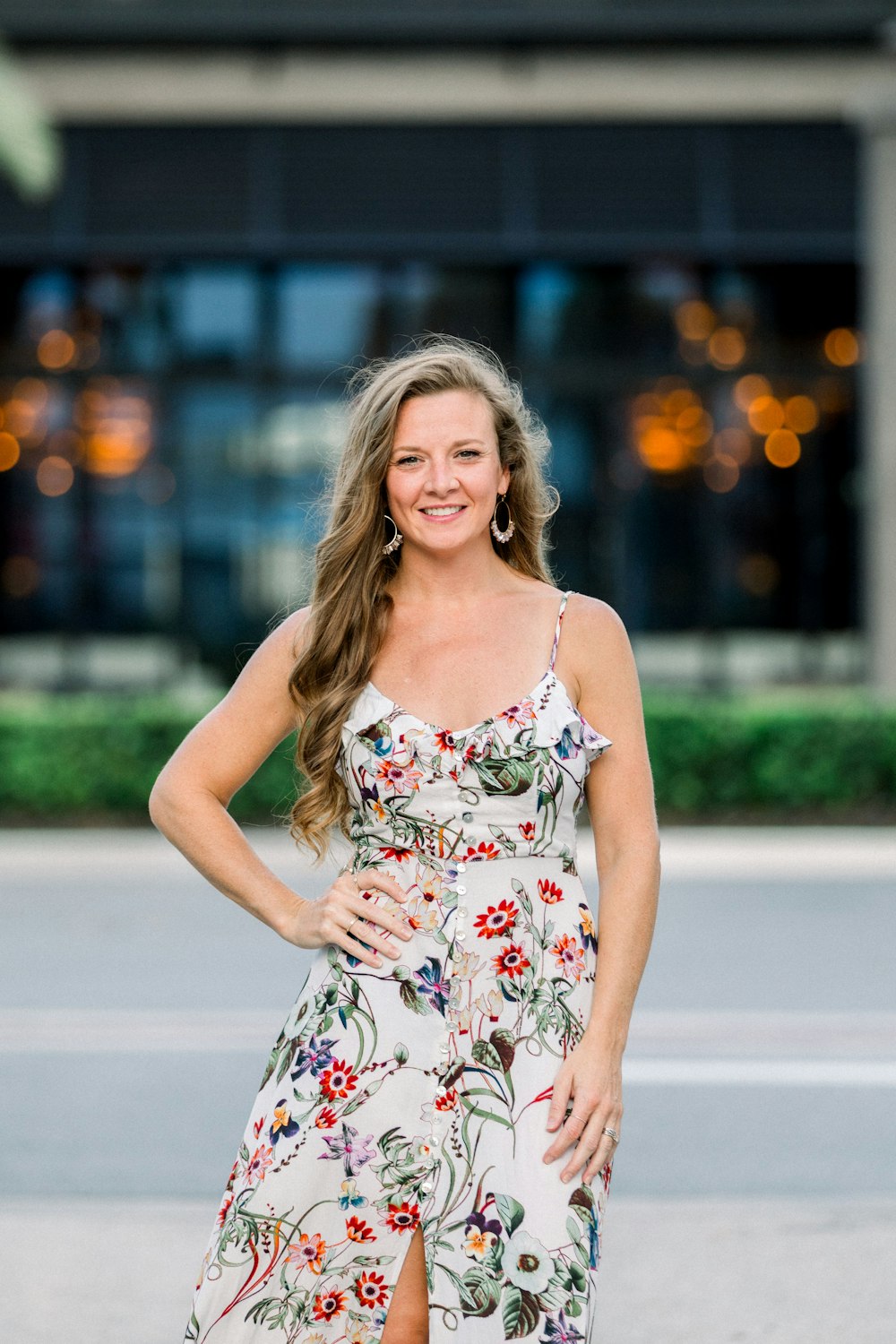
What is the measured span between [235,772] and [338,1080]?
1.86ft

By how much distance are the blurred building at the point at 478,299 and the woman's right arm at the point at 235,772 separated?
13913 mm

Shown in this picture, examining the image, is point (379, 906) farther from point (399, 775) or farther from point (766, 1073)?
point (766, 1073)

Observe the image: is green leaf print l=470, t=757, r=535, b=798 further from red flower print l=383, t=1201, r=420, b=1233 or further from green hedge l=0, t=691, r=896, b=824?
green hedge l=0, t=691, r=896, b=824

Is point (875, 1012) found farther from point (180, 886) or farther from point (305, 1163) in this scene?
point (305, 1163)

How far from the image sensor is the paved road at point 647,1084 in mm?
4527

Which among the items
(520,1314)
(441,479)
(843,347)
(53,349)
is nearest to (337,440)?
(53,349)

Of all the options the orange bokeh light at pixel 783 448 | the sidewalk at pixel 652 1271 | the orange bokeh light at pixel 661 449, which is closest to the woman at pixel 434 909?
the sidewalk at pixel 652 1271

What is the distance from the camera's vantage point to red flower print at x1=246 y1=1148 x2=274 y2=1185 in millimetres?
2688

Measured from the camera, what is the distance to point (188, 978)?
8680 millimetres

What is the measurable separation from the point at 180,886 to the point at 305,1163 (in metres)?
8.76

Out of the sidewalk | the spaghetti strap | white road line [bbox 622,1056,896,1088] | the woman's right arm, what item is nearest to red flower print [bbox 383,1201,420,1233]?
the woman's right arm

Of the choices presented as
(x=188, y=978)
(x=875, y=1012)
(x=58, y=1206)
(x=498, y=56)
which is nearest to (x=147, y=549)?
(x=498, y=56)

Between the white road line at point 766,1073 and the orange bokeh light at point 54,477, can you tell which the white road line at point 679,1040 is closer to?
the white road line at point 766,1073

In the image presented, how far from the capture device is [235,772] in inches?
118
